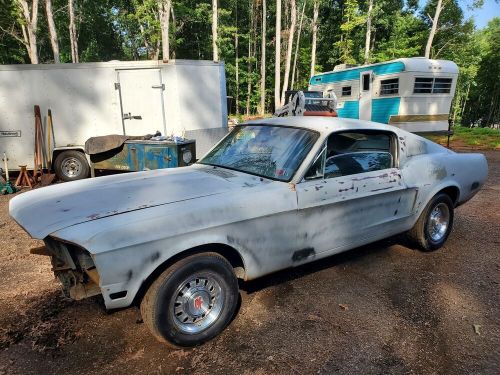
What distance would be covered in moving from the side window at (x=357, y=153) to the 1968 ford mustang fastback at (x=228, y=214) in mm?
13

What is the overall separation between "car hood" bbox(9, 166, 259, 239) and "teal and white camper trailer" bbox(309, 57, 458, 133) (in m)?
11.7

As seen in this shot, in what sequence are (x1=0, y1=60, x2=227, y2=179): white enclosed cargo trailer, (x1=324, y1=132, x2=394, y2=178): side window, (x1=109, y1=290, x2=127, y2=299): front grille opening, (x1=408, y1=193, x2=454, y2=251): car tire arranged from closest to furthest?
1. (x1=109, y1=290, x2=127, y2=299): front grille opening
2. (x1=324, y1=132, x2=394, y2=178): side window
3. (x1=408, y1=193, x2=454, y2=251): car tire
4. (x1=0, y1=60, x2=227, y2=179): white enclosed cargo trailer

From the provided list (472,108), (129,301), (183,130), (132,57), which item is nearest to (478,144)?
(183,130)

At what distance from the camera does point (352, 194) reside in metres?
3.44

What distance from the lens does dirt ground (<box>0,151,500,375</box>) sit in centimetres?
258

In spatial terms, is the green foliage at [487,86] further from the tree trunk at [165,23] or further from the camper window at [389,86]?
the tree trunk at [165,23]

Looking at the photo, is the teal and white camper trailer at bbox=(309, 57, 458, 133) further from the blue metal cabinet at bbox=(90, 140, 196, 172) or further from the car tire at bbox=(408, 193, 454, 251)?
the car tire at bbox=(408, 193, 454, 251)

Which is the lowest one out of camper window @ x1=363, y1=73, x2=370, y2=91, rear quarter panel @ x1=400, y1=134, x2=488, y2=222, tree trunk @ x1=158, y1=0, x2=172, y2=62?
rear quarter panel @ x1=400, y1=134, x2=488, y2=222

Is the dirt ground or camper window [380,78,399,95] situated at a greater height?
camper window [380,78,399,95]

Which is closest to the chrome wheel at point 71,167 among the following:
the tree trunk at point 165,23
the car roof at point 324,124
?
the car roof at point 324,124

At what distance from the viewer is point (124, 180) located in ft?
11.1

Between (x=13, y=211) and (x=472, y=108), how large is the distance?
216 ft

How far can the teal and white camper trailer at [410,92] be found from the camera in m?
13.1

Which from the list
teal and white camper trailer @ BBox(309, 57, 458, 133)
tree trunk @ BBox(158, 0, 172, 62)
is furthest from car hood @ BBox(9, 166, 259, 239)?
tree trunk @ BBox(158, 0, 172, 62)
